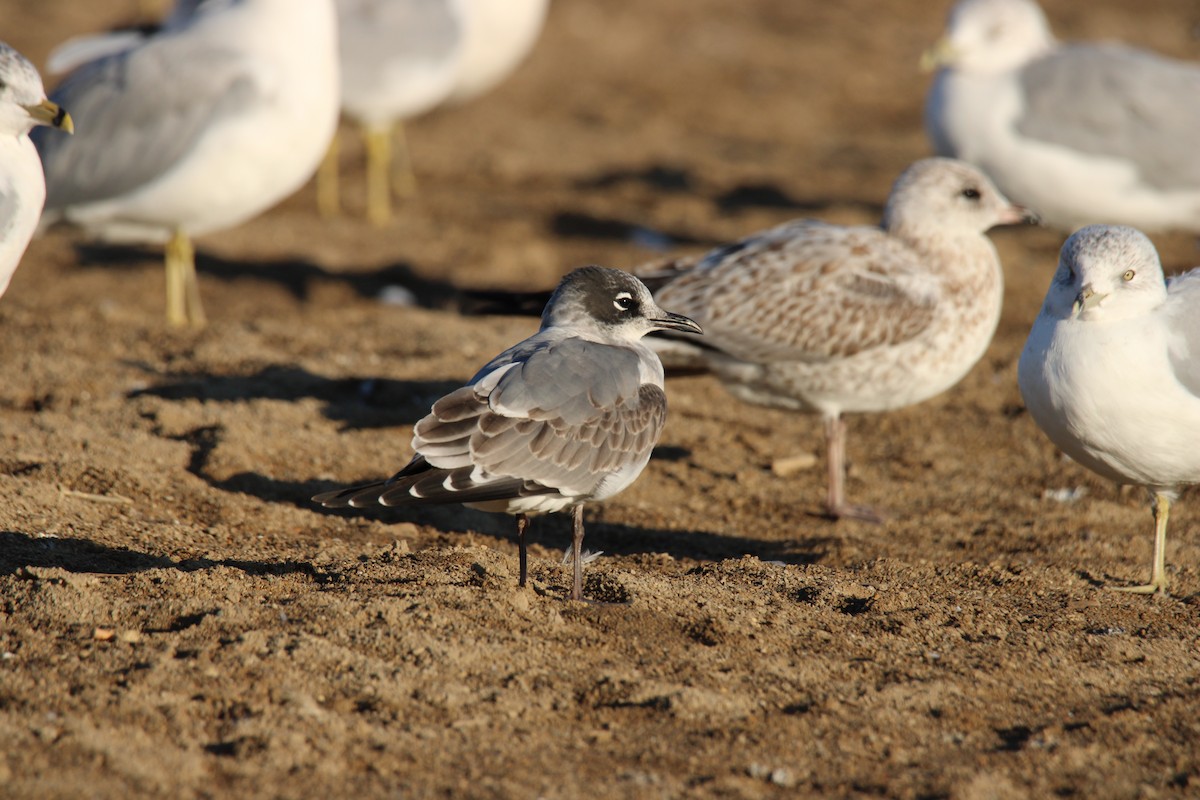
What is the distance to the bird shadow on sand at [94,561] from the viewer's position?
15.8 ft

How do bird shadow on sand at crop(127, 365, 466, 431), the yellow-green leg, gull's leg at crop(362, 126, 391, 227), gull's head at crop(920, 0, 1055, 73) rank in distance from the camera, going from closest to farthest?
1. bird shadow on sand at crop(127, 365, 466, 431)
2. the yellow-green leg
3. gull's head at crop(920, 0, 1055, 73)
4. gull's leg at crop(362, 126, 391, 227)

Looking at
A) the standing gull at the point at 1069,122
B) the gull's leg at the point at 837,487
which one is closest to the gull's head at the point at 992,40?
the standing gull at the point at 1069,122

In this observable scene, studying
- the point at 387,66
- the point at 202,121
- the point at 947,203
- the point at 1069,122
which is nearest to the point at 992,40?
the point at 1069,122

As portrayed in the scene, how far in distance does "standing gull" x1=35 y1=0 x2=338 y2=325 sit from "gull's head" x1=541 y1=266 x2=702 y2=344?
11.8 ft

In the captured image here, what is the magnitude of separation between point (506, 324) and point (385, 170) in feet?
12.0

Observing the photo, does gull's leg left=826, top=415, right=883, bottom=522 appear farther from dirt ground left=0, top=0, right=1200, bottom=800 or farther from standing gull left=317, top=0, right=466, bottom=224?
standing gull left=317, top=0, right=466, bottom=224

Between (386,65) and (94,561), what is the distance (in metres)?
7.27

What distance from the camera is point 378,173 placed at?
11.7 meters

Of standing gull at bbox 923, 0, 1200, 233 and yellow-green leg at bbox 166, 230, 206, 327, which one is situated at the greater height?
standing gull at bbox 923, 0, 1200, 233

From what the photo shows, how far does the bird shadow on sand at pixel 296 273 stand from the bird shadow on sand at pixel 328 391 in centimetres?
227

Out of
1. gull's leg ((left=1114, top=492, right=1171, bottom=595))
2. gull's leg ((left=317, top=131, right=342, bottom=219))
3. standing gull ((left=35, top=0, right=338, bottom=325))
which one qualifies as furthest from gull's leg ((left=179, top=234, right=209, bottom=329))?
gull's leg ((left=1114, top=492, right=1171, bottom=595))

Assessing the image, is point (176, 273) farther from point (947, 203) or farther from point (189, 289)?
point (947, 203)

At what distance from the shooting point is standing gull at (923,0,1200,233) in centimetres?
920

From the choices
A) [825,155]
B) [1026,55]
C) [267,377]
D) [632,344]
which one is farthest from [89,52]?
[825,155]
